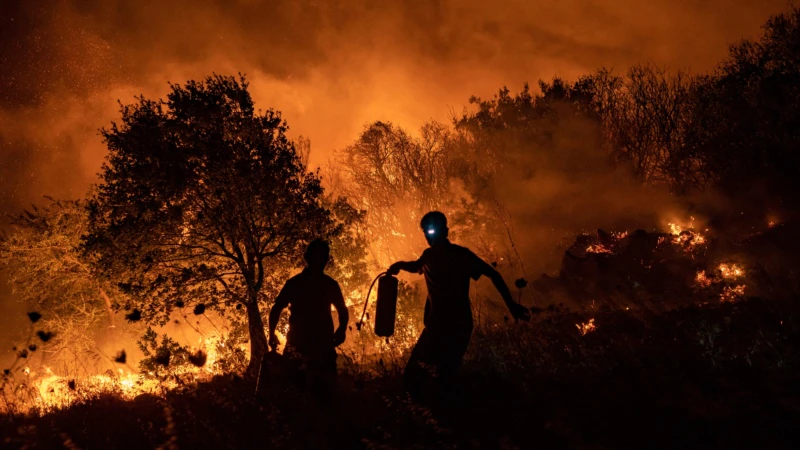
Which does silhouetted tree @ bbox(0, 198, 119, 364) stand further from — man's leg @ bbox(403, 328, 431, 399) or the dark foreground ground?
man's leg @ bbox(403, 328, 431, 399)

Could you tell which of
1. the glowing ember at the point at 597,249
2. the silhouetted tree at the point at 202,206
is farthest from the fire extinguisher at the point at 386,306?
the glowing ember at the point at 597,249

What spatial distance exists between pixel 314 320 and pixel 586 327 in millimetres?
5983

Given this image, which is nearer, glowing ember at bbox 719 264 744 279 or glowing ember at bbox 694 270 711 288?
glowing ember at bbox 719 264 744 279

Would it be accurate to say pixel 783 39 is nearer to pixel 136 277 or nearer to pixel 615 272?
pixel 615 272

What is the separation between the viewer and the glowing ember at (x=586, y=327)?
8577 mm

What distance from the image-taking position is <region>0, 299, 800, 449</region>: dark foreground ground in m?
3.73

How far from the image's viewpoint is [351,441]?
4.23m

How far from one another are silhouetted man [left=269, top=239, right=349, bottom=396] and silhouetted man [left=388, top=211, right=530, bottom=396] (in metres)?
1.07

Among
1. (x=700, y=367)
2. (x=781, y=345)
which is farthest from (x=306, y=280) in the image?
(x=781, y=345)

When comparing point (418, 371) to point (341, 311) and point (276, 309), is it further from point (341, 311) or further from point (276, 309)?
point (276, 309)

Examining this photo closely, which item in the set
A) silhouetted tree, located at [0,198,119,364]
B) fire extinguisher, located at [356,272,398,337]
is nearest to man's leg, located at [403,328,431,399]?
fire extinguisher, located at [356,272,398,337]

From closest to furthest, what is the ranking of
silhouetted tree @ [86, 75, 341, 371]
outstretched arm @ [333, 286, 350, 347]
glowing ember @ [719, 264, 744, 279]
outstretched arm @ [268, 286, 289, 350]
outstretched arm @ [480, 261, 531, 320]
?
1. outstretched arm @ [480, 261, 531, 320]
2. outstretched arm @ [268, 286, 289, 350]
3. outstretched arm @ [333, 286, 350, 347]
4. glowing ember @ [719, 264, 744, 279]
5. silhouetted tree @ [86, 75, 341, 371]

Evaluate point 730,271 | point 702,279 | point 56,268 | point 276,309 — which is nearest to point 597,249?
point 702,279

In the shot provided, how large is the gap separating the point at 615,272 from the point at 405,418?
13.7 metres
